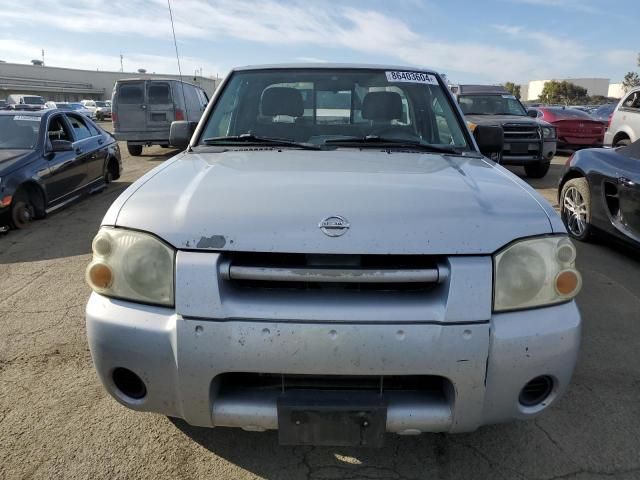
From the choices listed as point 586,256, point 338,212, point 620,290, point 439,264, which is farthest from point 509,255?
point 586,256

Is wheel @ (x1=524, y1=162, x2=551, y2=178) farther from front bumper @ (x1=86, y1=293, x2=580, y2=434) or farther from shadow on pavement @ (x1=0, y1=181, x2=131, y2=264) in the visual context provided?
front bumper @ (x1=86, y1=293, x2=580, y2=434)

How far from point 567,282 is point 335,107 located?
1843 millimetres

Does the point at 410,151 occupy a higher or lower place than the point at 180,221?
higher

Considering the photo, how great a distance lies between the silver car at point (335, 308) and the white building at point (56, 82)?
6723 cm

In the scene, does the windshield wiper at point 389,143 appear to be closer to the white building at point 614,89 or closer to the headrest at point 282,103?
the headrest at point 282,103

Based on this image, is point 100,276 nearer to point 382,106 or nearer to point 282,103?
point 282,103

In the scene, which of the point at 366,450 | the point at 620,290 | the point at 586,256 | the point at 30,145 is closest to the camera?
the point at 366,450

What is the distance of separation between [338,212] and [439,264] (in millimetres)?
416

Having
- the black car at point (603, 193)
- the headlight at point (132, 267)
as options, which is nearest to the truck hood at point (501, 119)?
the black car at point (603, 193)

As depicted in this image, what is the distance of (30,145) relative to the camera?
6758mm

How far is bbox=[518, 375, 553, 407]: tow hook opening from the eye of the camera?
6.33 feet

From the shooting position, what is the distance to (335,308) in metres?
1.77

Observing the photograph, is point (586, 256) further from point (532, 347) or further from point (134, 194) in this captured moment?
point (134, 194)

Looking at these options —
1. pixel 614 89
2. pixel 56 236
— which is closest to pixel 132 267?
pixel 56 236
